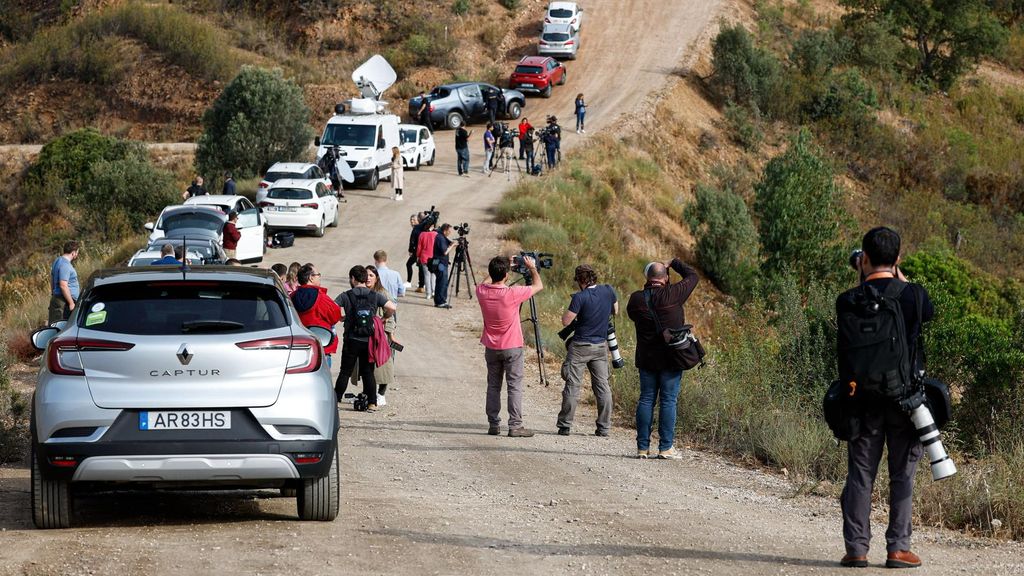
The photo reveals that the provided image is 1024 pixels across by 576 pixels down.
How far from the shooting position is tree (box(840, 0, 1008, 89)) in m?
63.3

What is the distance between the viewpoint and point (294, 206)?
1298 inches

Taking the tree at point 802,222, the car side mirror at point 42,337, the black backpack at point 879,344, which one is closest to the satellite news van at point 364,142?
the tree at point 802,222

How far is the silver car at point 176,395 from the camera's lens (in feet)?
25.2

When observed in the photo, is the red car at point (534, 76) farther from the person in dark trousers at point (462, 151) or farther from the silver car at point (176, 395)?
the silver car at point (176, 395)

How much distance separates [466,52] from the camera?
62594mm

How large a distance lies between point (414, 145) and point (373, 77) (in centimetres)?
297

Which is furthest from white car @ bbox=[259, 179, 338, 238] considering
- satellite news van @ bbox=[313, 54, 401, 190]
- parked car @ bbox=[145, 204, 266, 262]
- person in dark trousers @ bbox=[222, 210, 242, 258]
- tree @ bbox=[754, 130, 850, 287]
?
tree @ bbox=[754, 130, 850, 287]

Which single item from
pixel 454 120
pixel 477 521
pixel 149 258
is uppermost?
pixel 454 120

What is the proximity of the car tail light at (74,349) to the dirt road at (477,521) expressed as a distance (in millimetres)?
1072

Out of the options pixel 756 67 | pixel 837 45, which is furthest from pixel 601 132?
pixel 837 45

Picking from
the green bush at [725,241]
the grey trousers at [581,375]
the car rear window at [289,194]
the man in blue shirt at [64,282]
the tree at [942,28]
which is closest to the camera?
the grey trousers at [581,375]

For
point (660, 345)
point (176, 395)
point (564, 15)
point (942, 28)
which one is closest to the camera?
point (176, 395)

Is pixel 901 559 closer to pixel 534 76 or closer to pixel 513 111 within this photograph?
pixel 513 111

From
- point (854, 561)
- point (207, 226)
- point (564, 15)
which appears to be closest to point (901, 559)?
point (854, 561)
